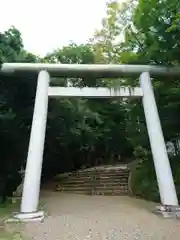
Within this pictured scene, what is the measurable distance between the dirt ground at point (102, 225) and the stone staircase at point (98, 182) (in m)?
4.45

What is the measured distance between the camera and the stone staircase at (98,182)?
13742 millimetres

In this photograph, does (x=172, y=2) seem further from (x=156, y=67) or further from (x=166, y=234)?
(x=166, y=234)

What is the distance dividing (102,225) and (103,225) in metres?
0.02

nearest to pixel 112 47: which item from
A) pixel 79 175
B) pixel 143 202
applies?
pixel 79 175

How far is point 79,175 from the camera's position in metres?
16.4

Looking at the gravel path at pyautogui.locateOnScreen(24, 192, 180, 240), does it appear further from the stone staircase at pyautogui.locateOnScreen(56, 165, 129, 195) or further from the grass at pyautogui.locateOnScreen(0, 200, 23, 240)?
the stone staircase at pyautogui.locateOnScreen(56, 165, 129, 195)

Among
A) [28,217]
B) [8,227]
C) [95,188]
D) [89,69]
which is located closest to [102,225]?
[28,217]

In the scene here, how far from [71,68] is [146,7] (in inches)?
105

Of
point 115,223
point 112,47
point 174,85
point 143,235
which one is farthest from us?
point 112,47

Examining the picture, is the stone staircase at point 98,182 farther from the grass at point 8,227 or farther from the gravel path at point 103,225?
the grass at point 8,227

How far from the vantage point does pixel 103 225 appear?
22.1ft

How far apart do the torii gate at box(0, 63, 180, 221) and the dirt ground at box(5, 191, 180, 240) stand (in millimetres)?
697

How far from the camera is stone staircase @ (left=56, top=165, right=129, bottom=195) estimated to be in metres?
13.7

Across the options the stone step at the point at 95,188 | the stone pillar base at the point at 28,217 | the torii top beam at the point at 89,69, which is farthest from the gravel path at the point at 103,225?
the stone step at the point at 95,188
